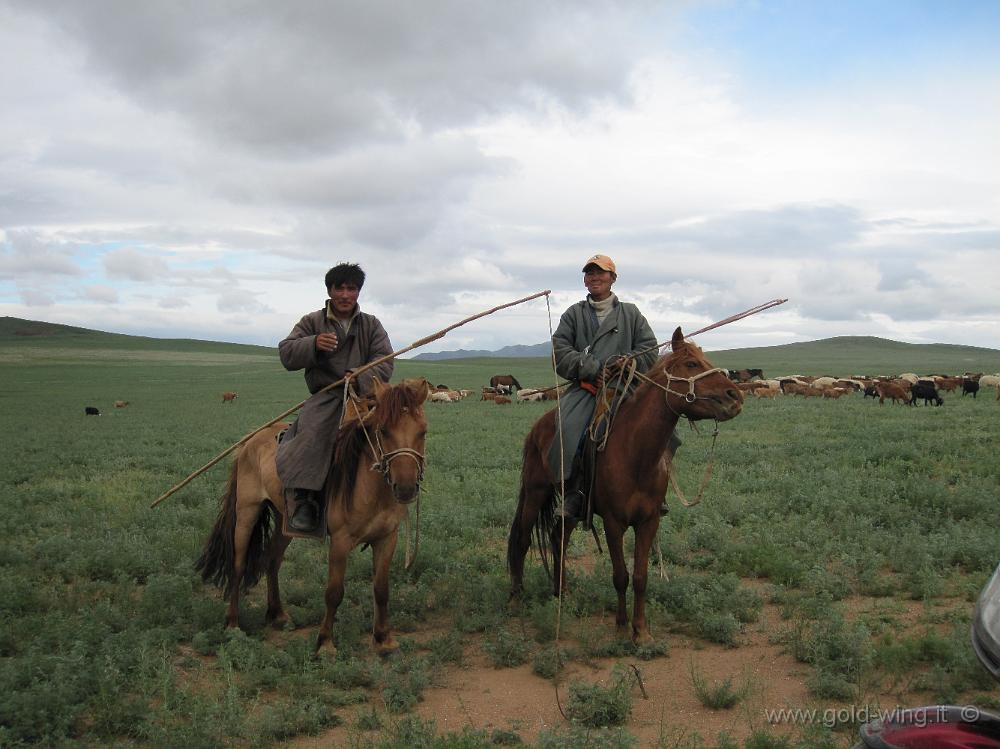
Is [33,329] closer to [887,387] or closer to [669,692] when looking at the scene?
[887,387]

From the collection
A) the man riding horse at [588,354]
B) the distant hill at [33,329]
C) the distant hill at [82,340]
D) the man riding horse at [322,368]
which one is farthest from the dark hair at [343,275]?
the distant hill at [33,329]

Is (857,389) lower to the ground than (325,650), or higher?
higher

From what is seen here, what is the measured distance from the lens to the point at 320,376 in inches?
249

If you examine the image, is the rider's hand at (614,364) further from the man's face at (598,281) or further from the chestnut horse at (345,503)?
the chestnut horse at (345,503)

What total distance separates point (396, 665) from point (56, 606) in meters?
3.36

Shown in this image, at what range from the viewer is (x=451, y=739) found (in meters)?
4.18

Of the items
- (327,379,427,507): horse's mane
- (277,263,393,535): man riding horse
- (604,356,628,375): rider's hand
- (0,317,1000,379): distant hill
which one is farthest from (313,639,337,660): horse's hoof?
(0,317,1000,379): distant hill

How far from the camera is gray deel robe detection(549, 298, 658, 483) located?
6457mm

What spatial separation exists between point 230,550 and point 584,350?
370 cm

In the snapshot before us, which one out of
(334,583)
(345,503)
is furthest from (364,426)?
(334,583)

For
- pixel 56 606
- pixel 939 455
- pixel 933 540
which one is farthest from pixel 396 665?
pixel 939 455

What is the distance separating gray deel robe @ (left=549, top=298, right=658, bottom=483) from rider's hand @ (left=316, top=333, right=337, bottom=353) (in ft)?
6.23

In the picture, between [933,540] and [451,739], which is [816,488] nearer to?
[933,540]

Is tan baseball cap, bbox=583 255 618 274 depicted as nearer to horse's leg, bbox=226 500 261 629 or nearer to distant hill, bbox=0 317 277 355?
horse's leg, bbox=226 500 261 629
